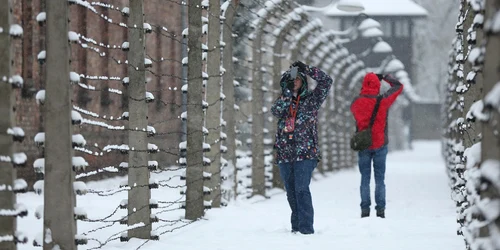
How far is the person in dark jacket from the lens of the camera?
8.77m

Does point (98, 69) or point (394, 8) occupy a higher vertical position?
point (394, 8)

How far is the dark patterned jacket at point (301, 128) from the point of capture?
8750 mm

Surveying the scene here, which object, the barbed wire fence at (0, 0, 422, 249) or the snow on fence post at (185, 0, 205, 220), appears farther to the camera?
the snow on fence post at (185, 0, 205, 220)

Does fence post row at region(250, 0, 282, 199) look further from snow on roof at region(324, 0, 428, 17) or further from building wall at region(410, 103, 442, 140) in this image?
building wall at region(410, 103, 442, 140)

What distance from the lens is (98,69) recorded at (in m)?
19.0

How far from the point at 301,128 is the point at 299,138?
97mm

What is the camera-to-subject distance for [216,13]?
11203 millimetres

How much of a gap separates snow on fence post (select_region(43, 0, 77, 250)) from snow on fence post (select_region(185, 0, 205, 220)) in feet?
12.2

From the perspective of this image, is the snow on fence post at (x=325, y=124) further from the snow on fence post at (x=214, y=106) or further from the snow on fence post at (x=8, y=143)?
the snow on fence post at (x=8, y=143)

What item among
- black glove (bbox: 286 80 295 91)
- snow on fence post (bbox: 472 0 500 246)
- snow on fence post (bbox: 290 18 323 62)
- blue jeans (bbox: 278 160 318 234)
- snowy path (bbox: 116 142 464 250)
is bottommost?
snowy path (bbox: 116 142 464 250)

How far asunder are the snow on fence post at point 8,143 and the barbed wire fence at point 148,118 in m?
0.85

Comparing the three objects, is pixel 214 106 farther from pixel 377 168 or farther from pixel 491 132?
pixel 491 132

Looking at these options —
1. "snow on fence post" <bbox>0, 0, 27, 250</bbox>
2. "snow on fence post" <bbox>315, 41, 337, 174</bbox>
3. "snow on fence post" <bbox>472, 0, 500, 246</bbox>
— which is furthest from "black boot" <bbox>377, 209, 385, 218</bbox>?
"snow on fence post" <bbox>315, 41, 337, 174</bbox>

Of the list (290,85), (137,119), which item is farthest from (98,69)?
(137,119)
